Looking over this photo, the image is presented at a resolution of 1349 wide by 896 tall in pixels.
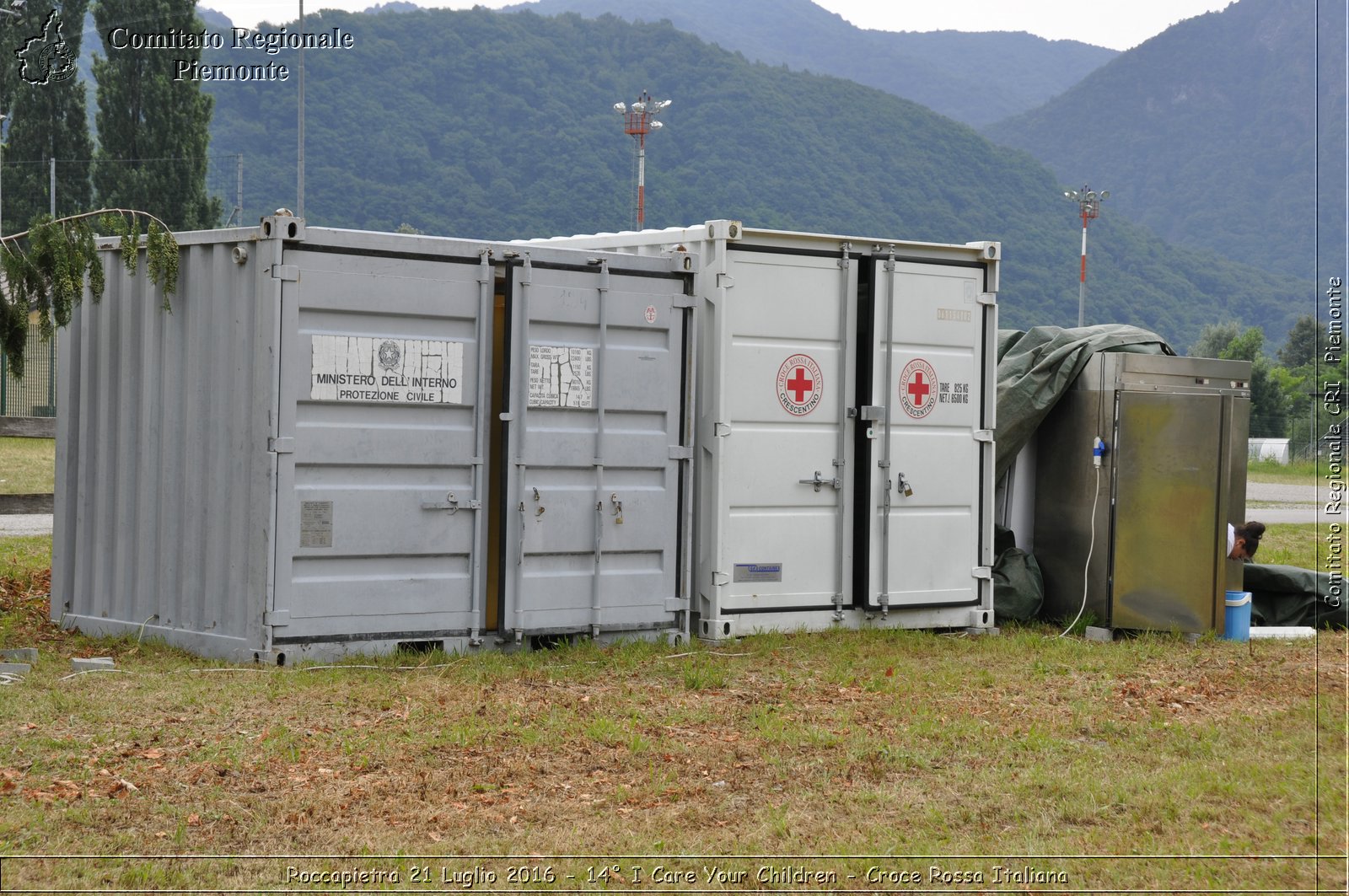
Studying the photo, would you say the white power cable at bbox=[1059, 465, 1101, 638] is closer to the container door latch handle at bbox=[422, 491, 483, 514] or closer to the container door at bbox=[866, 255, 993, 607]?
the container door at bbox=[866, 255, 993, 607]

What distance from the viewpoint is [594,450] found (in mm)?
9016

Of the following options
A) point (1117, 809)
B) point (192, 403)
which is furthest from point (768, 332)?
point (1117, 809)

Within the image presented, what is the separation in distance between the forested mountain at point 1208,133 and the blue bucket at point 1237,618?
12409 centimetres

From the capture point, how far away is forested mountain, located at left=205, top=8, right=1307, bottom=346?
9450cm

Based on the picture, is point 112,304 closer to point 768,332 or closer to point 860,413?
point 768,332

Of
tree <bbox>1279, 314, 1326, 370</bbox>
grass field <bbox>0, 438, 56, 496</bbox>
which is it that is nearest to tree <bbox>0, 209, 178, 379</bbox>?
grass field <bbox>0, 438, 56, 496</bbox>

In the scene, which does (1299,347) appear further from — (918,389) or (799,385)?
(799,385)

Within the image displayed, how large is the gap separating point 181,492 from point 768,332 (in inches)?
157

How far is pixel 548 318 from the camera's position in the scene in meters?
8.84

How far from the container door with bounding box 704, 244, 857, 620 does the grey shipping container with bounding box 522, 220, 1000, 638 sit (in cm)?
1

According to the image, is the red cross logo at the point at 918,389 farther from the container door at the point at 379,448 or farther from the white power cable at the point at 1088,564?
the container door at the point at 379,448

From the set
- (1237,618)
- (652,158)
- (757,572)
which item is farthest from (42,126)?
(652,158)

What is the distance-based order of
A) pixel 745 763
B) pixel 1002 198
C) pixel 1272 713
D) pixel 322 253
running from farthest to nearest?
pixel 1002 198, pixel 322 253, pixel 1272 713, pixel 745 763

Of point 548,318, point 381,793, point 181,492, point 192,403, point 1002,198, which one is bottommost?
point 381,793
